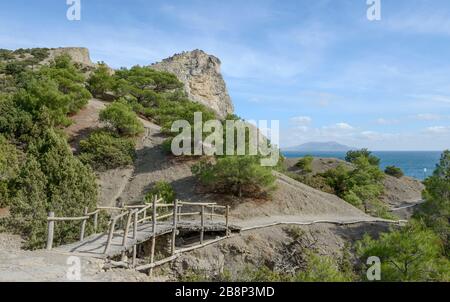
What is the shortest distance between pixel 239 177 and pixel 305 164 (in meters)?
27.9

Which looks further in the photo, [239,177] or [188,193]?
→ [188,193]

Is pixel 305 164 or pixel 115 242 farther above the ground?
pixel 305 164

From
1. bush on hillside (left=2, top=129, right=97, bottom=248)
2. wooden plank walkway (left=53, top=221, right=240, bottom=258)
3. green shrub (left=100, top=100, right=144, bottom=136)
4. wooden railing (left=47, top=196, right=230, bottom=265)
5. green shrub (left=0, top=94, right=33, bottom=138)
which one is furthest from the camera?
green shrub (left=100, top=100, right=144, bottom=136)

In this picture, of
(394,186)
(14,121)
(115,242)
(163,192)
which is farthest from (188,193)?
(394,186)

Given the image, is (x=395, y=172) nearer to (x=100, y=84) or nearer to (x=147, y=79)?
(x=147, y=79)

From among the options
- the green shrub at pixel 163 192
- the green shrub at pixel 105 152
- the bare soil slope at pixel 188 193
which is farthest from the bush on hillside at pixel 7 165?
the green shrub at pixel 163 192

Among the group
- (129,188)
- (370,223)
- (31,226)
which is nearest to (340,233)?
(370,223)

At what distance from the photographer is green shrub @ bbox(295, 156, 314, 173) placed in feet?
157

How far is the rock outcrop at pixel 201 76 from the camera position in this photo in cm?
6094

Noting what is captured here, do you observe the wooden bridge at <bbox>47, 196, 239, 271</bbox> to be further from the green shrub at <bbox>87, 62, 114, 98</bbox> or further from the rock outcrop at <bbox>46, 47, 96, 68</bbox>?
the rock outcrop at <bbox>46, 47, 96, 68</bbox>

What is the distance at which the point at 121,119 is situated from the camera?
94.0 feet

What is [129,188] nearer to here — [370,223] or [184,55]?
[370,223]

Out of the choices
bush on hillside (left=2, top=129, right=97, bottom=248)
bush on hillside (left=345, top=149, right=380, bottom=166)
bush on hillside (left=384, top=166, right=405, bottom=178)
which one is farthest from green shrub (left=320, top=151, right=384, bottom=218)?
bush on hillside (left=2, top=129, right=97, bottom=248)

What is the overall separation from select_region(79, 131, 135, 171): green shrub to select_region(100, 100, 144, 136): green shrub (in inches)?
61.9
